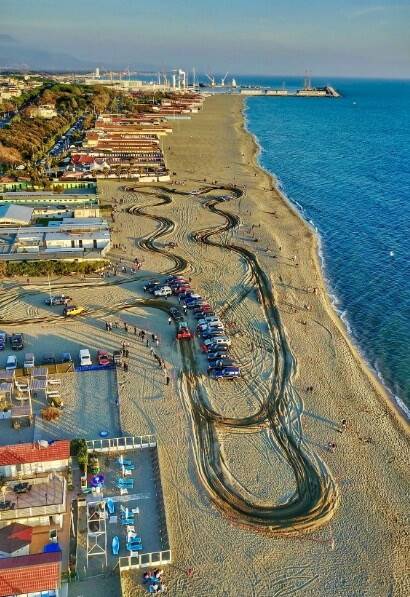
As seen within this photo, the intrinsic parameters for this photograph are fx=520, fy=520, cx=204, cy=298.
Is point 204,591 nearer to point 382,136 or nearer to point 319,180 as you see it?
point 319,180

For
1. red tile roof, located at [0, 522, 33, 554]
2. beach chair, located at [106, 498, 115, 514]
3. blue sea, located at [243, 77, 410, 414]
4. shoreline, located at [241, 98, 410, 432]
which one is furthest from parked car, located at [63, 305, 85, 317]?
blue sea, located at [243, 77, 410, 414]

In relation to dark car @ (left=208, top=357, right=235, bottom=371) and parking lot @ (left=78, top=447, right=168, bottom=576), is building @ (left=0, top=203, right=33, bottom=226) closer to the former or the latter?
dark car @ (left=208, top=357, right=235, bottom=371)

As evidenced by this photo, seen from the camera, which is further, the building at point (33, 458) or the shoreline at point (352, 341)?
the shoreline at point (352, 341)

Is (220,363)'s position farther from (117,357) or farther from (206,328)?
(117,357)

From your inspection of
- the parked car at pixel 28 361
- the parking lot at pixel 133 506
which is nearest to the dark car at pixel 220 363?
the parking lot at pixel 133 506

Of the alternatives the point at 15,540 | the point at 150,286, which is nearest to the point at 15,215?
the point at 150,286

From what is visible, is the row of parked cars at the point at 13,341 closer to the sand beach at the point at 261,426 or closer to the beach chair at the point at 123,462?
the sand beach at the point at 261,426
